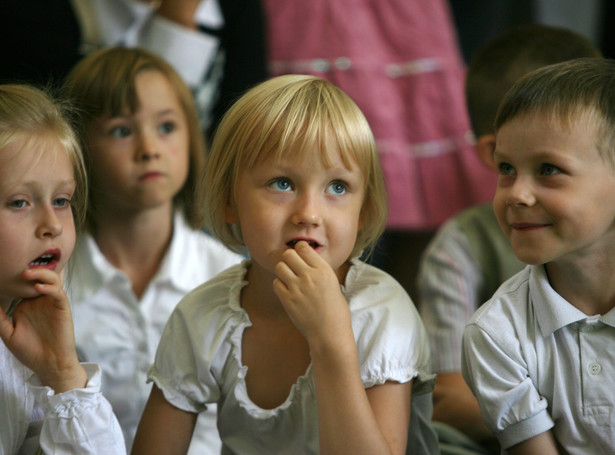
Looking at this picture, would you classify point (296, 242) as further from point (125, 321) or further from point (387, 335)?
A: point (125, 321)

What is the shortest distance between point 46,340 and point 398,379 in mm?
460

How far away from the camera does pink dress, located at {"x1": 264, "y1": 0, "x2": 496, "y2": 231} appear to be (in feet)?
6.15

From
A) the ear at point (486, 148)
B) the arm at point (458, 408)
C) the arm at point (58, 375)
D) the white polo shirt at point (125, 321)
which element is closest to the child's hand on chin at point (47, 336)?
the arm at point (58, 375)

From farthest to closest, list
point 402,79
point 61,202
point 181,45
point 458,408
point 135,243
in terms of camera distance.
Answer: point 402,79 → point 181,45 → point 135,243 → point 458,408 → point 61,202

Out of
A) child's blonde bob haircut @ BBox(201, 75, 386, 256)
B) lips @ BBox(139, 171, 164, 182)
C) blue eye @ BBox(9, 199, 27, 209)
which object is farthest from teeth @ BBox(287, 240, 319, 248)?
lips @ BBox(139, 171, 164, 182)

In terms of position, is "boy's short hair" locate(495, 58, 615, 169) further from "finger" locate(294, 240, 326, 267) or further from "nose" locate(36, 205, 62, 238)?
"nose" locate(36, 205, 62, 238)

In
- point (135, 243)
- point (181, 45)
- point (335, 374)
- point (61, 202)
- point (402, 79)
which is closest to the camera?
point (335, 374)

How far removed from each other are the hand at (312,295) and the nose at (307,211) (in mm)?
28

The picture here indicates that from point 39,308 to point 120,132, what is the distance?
1.61 ft

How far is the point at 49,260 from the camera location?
1.02m

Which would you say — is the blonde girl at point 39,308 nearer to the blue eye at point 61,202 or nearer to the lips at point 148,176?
the blue eye at point 61,202

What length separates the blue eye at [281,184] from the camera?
39.7 inches

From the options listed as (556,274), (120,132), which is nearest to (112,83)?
(120,132)

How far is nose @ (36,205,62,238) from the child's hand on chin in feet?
0.15
